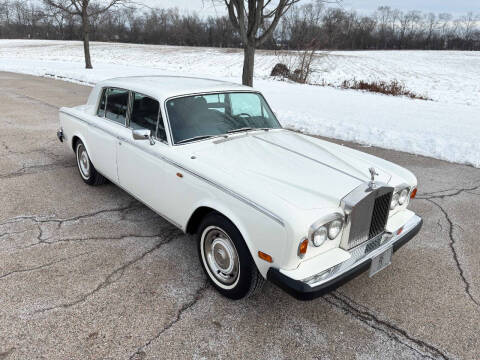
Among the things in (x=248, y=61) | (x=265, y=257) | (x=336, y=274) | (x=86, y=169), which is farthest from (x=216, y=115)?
(x=248, y=61)

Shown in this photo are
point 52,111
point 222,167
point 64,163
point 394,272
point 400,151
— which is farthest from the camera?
point 52,111

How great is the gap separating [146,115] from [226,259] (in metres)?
1.70

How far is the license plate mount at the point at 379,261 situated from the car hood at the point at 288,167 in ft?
1.76

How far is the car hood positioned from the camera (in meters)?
2.51

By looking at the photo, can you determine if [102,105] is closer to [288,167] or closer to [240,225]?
[288,167]

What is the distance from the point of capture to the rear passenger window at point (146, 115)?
11.1 ft

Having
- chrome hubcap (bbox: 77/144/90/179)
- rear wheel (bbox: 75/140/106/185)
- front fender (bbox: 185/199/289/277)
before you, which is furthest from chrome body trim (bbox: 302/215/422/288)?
chrome hubcap (bbox: 77/144/90/179)

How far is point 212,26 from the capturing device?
264 feet

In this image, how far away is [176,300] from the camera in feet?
9.20

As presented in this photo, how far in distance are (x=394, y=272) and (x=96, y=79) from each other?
50.4 feet

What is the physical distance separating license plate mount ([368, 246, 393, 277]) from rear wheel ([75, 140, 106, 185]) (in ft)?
11.7

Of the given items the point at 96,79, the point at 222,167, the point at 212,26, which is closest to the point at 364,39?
the point at 212,26

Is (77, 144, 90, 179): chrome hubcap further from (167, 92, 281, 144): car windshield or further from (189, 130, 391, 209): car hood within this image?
(189, 130, 391, 209): car hood

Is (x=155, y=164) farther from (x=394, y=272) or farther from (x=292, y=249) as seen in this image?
(x=394, y=272)
